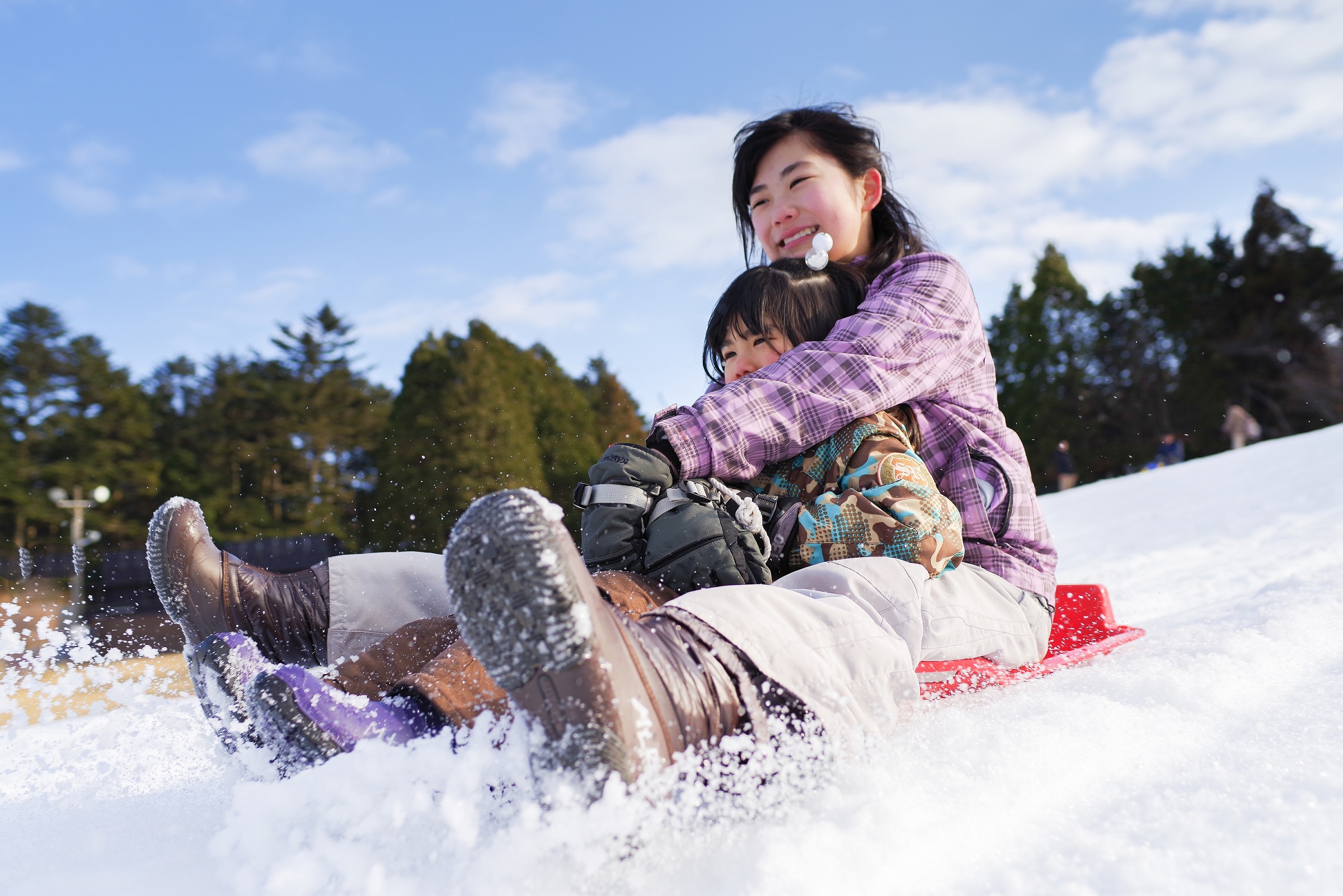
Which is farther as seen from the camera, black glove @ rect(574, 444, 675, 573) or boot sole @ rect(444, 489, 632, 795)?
black glove @ rect(574, 444, 675, 573)

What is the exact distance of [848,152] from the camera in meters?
2.06

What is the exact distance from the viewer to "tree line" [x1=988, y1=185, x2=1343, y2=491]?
2189 centimetres

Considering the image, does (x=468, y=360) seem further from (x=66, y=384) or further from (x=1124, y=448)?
(x=1124, y=448)

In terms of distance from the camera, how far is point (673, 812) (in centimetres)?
83

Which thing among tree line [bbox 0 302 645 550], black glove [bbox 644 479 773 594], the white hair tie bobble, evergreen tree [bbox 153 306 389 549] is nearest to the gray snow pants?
black glove [bbox 644 479 773 594]

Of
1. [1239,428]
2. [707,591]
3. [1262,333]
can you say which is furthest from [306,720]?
[1262,333]

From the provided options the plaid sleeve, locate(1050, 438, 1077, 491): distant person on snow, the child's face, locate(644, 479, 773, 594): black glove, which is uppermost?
the child's face

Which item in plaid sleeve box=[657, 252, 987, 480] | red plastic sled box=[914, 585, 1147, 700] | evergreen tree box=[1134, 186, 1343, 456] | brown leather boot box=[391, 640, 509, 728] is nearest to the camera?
brown leather boot box=[391, 640, 509, 728]

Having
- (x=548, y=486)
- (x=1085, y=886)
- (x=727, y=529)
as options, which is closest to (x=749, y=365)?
(x=727, y=529)

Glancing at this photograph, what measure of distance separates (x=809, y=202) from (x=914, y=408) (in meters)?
0.67

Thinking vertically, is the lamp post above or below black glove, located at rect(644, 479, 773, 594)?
above

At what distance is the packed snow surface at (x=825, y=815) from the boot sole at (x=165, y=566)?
0.70ft

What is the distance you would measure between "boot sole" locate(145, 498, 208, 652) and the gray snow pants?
8.5 inches

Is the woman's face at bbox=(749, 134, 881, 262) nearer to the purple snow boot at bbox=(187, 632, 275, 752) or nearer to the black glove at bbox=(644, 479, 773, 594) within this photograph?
the black glove at bbox=(644, 479, 773, 594)
